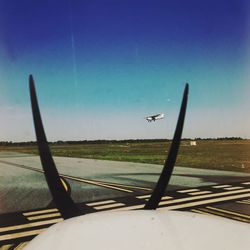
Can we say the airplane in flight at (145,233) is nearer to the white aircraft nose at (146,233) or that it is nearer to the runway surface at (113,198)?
the white aircraft nose at (146,233)

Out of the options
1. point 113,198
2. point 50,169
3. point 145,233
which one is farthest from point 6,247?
point 145,233

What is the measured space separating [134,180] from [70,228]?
48.6 feet

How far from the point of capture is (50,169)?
5.46 m

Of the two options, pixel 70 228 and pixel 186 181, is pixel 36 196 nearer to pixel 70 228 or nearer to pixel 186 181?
pixel 186 181

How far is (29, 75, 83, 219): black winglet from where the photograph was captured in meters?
5.23

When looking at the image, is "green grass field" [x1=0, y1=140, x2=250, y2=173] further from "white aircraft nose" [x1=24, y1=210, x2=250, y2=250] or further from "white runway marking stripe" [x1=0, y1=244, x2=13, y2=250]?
"white aircraft nose" [x1=24, y1=210, x2=250, y2=250]

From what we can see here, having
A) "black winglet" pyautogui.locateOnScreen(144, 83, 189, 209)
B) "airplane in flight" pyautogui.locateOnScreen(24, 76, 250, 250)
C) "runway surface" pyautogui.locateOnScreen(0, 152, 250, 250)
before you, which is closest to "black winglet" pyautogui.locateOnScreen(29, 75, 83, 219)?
"black winglet" pyautogui.locateOnScreen(144, 83, 189, 209)

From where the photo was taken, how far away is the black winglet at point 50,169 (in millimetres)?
5232

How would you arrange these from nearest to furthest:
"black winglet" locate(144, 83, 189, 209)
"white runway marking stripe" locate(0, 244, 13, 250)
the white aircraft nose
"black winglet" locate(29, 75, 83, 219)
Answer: the white aircraft nose → "black winglet" locate(29, 75, 83, 219) → "black winglet" locate(144, 83, 189, 209) → "white runway marking stripe" locate(0, 244, 13, 250)

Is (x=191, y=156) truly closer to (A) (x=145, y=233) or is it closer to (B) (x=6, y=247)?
(B) (x=6, y=247)

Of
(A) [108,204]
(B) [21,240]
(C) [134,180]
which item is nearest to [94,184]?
(C) [134,180]

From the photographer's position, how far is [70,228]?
9.59ft

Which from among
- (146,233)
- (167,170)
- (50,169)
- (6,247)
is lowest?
(6,247)

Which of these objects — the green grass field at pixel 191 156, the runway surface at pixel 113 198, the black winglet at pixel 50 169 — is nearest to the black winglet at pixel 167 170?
the black winglet at pixel 50 169
